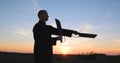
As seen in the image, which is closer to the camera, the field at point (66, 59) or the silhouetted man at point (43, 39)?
the silhouetted man at point (43, 39)

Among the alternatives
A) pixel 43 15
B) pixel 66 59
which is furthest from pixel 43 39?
pixel 66 59

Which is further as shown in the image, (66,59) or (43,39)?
(66,59)

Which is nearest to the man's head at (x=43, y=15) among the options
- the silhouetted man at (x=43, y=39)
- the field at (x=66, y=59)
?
the silhouetted man at (x=43, y=39)

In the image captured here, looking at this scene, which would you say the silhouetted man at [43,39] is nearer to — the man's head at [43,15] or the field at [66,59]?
the man's head at [43,15]

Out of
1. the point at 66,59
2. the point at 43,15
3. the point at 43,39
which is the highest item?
the point at 43,15

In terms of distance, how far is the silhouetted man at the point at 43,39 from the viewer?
26.6 feet

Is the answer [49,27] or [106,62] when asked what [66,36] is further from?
[106,62]

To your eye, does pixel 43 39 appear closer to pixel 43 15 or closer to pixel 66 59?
pixel 43 15

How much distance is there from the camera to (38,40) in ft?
26.8

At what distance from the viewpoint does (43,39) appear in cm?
816

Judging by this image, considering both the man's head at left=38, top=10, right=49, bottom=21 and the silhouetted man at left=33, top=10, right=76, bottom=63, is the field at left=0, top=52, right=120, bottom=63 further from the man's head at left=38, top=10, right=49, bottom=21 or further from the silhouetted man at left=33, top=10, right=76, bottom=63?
the man's head at left=38, top=10, right=49, bottom=21

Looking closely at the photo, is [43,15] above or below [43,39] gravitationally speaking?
above

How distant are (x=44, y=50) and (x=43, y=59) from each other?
251 mm

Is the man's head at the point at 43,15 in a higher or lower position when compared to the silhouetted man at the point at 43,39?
higher
